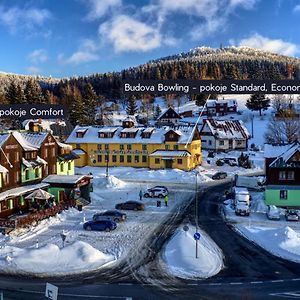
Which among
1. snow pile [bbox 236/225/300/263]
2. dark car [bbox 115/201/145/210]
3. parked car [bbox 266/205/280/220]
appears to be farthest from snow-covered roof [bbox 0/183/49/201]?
parked car [bbox 266/205/280/220]

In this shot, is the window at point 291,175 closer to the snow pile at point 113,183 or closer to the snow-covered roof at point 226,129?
the snow pile at point 113,183

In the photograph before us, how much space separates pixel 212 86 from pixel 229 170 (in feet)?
179

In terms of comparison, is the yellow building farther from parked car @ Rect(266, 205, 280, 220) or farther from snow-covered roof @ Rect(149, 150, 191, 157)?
parked car @ Rect(266, 205, 280, 220)

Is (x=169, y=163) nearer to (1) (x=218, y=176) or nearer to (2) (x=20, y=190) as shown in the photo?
(1) (x=218, y=176)

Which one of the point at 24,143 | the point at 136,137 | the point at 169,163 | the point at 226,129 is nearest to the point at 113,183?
the point at 24,143

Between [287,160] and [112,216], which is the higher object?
[287,160]

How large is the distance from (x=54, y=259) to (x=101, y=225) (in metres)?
8.80

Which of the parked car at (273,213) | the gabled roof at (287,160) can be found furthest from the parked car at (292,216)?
the gabled roof at (287,160)

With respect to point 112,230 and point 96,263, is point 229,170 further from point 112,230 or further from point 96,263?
point 96,263

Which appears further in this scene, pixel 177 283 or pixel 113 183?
pixel 113 183

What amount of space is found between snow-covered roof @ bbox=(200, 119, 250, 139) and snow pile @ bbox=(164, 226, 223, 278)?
6240 cm

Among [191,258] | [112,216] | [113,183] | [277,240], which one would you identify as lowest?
[191,258]

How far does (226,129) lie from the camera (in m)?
97.0

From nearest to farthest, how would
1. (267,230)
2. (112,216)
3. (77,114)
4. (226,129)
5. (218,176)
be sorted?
(267,230) → (112,216) → (218,176) → (226,129) → (77,114)
